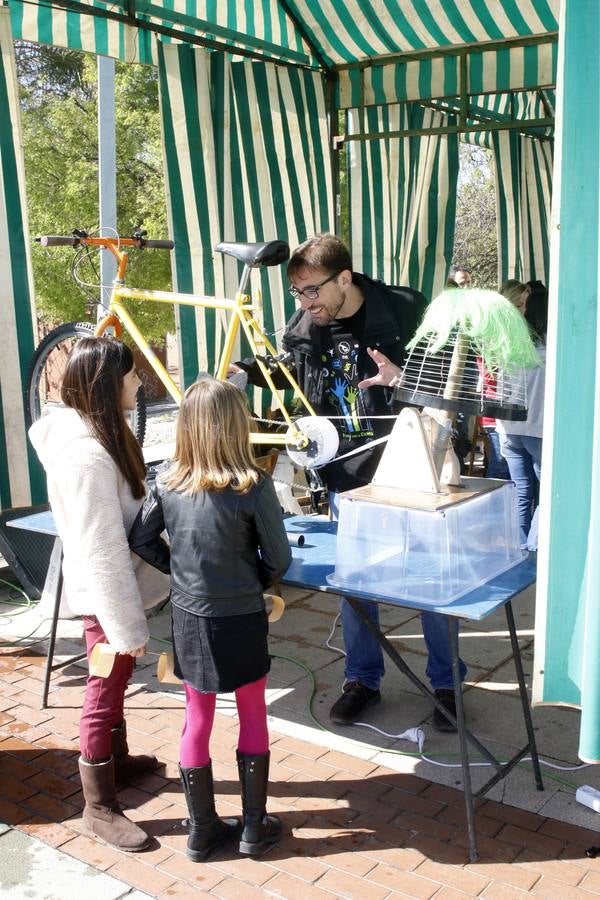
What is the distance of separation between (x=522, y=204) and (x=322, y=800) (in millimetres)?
8977

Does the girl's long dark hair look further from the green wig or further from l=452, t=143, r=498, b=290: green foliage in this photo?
l=452, t=143, r=498, b=290: green foliage

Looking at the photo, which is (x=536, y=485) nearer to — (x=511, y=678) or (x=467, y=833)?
(x=511, y=678)

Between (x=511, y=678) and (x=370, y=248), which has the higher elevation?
(x=370, y=248)

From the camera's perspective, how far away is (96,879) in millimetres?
2828

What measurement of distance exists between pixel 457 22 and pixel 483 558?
13.7 ft

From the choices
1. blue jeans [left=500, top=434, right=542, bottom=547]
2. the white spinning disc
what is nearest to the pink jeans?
the white spinning disc

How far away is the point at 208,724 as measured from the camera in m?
2.88

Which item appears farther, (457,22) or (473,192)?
(473,192)

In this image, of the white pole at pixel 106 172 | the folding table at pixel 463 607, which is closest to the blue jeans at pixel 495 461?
the white pole at pixel 106 172

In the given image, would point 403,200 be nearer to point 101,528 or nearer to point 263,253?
point 263,253

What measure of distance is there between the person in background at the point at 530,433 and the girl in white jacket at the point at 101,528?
2.84 m

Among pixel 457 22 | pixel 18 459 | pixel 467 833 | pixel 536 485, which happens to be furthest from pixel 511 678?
pixel 457 22

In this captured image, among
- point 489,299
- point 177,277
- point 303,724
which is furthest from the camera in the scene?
point 177,277

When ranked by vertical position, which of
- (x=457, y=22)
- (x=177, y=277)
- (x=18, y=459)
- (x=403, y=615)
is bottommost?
(x=403, y=615)
